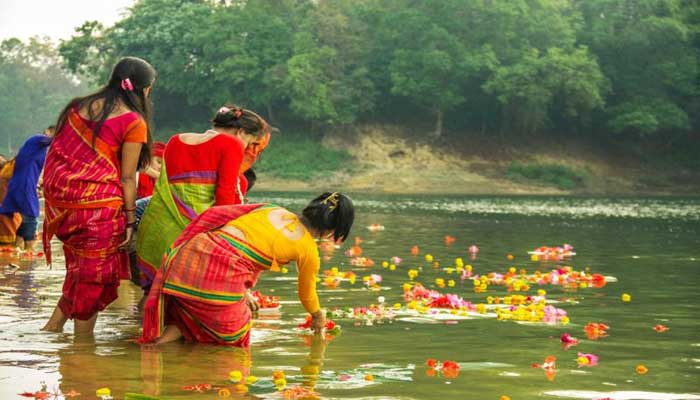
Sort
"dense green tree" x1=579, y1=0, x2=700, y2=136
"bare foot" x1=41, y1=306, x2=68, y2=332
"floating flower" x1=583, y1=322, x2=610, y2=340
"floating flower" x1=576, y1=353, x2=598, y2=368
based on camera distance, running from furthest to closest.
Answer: "dense green tree" x1=579, y1=0, x2=700, y2=136 → "floating flower" x1=583, y1=322, x2=610, y2=340 → "bare foot" x1=41, y1=306, x2=68, y2=332 → "floating flower" x1=576, y1=353, x2=598, y2=368

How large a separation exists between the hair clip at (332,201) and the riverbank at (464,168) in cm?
4461

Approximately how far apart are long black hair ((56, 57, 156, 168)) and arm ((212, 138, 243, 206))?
55cm

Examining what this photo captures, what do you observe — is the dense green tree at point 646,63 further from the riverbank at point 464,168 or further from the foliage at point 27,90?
the foliage at point 27,90

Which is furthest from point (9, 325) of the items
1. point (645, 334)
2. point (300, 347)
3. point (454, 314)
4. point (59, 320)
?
point (645, 334)

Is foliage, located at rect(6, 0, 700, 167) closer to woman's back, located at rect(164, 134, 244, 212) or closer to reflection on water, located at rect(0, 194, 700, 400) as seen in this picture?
reflection on water, located at rect(0, 194, 700, 400)

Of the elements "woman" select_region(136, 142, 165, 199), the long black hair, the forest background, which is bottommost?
"woman" select_region(136, 142, 165, 199)

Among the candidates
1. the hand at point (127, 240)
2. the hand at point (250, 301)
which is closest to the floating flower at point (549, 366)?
the hand at point (250, 301)

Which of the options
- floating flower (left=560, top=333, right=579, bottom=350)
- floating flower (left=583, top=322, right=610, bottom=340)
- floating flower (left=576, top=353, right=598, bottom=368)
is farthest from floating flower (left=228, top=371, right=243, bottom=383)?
floating flower (left=583, top=322, right=610, bottom=340)

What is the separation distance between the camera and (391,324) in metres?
8.12

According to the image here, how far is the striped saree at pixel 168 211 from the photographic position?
6.85 meters

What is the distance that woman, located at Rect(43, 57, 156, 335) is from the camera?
684cm

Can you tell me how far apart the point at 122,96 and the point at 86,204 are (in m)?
0.70

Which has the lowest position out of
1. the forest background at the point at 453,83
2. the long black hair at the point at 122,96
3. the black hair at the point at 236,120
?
the black hair at the point at 236,120

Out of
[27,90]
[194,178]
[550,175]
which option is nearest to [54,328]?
[194,178]
